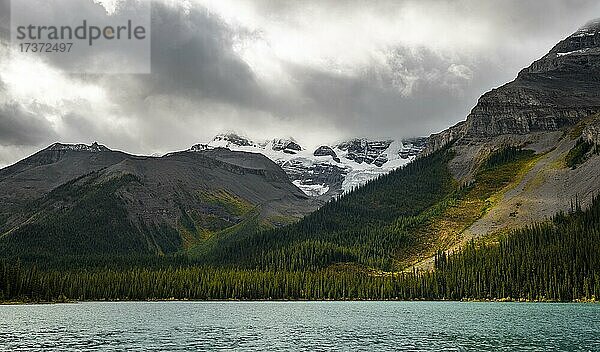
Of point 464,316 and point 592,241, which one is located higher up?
point 592,241

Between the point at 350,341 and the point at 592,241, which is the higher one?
the point at 592,241

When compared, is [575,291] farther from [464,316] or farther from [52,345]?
[52,345]

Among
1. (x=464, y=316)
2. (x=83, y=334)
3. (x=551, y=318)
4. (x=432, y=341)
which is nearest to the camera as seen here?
(x=432, y=341)

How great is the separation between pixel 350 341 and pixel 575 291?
122 meters

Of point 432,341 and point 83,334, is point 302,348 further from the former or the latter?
point 83,334

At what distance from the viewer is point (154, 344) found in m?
78.2

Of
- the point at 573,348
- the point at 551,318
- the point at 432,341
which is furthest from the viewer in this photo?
the point at 551,318

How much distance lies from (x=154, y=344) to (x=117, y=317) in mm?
53010

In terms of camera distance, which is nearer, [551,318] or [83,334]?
[83,334]

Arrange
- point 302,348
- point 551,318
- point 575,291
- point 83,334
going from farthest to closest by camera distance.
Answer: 1. point 575,291
2. point 551,318
3. point 83,334
4. point 302,348

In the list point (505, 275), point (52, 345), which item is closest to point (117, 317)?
point (52, 345)

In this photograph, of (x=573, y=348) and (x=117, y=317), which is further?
(x=117, y=317)

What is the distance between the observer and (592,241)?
197 m

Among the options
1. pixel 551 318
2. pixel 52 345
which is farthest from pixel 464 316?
pixel 52 345
